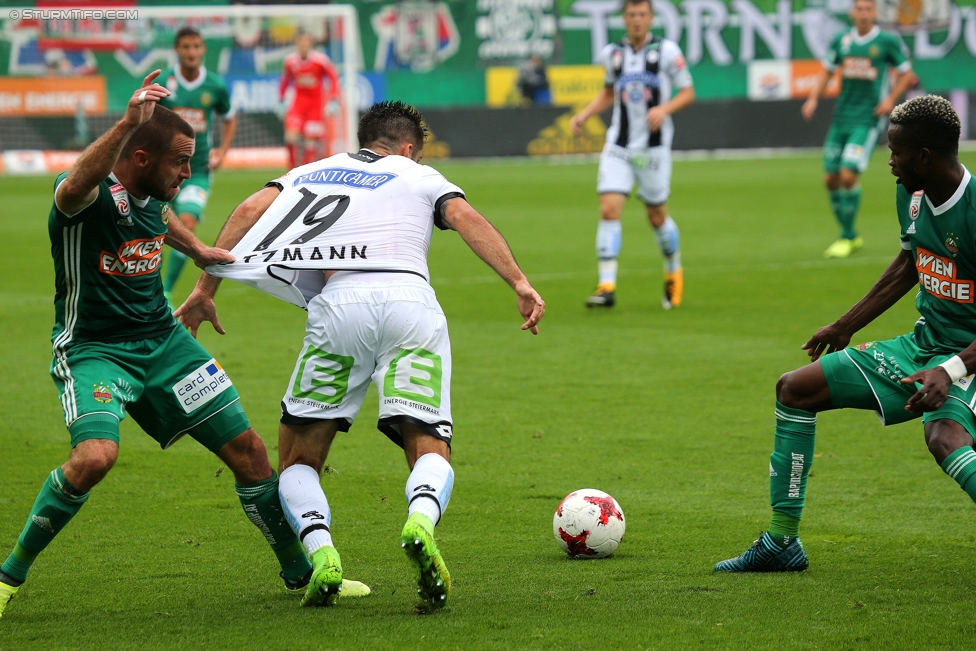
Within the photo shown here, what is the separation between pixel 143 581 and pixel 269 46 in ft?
88.1

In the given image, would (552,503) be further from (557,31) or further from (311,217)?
(557,31)

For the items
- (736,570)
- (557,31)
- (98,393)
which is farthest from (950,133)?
(557,31)

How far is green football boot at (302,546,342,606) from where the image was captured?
4090 millimetres

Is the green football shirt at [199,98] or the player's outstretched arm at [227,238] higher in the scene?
the player's outstretched arm at [227,238]

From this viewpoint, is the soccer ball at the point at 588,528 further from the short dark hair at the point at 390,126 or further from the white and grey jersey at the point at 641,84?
the white and grey jersey at the point at 641,84

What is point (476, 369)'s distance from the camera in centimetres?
889

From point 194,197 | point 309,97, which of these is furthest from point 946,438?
point 309,97

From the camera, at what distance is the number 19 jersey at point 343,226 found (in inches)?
175

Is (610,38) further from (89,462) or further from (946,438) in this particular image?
(89,462)

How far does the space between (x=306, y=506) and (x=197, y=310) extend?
91cm

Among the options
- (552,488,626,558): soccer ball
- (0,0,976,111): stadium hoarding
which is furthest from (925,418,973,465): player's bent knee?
(0,0,976,111): stadium hoarding

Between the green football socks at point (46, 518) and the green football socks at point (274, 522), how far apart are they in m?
0.58

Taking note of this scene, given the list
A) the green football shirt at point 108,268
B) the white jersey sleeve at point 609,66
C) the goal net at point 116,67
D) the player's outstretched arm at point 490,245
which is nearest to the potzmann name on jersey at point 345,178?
the player's outstretched arm at point 490,245

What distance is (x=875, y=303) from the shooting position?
4812 mm
